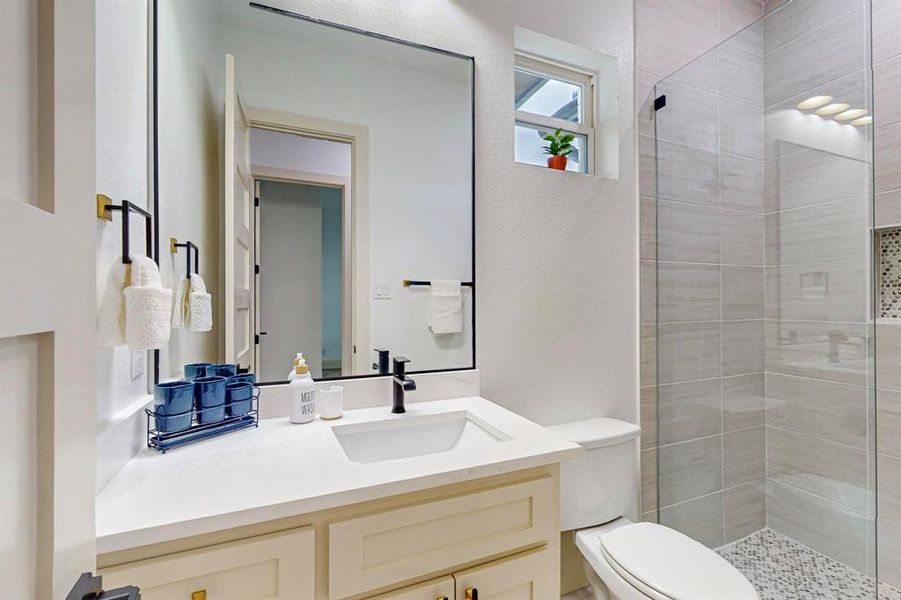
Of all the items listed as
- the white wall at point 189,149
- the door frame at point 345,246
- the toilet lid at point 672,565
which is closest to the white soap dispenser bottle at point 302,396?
the door frame at point 345,246

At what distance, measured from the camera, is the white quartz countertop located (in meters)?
0.68

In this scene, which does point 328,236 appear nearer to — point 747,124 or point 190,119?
point 190,119

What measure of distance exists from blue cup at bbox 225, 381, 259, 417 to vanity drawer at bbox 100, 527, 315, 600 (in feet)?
1.53

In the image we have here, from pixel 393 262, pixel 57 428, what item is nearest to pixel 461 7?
pixel 393 262

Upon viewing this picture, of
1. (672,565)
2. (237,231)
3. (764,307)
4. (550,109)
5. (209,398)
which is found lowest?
(672,565)

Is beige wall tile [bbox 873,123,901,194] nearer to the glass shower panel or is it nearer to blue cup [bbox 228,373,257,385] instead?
the glass shower panel

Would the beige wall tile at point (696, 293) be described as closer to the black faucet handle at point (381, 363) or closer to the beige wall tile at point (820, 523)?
the beige wall tile at point (820, 523)

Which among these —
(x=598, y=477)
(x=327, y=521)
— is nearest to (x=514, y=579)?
(x=327, y=521)

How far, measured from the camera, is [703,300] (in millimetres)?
1824

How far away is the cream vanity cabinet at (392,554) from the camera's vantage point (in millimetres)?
691

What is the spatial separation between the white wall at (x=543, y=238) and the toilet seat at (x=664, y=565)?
46cm

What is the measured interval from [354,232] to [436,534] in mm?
934

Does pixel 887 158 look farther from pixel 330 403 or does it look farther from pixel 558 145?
pixel 330 403

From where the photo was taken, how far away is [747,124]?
5.79ft
